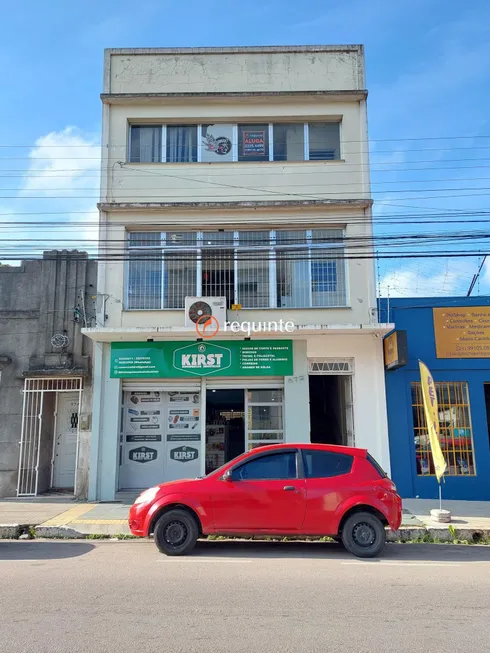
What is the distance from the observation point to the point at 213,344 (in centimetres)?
1298

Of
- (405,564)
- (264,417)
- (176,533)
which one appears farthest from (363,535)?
(264,417)

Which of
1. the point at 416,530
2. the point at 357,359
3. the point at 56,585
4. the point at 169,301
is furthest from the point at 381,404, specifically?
the point at 56,585

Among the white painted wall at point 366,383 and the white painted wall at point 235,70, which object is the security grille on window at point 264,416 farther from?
the white painted wall at point 235,70

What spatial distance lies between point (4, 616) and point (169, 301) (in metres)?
9.09

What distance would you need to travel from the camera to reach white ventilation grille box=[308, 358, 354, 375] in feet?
42.9

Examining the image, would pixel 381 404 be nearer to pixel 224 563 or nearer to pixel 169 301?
pixel 169 301

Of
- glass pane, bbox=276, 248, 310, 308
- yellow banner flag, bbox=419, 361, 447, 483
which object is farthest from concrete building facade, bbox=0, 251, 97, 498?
yellow banner flag, bbox=419, 361, 447, 483

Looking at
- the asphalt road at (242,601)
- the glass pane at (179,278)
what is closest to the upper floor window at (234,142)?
the glass pane at (179,278)

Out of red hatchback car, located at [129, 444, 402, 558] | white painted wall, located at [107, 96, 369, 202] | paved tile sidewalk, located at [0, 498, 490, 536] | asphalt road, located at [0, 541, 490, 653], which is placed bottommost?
asphalt road, located at [0, 541, 490, 653]

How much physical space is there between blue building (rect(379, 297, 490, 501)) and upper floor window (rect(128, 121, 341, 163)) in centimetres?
460

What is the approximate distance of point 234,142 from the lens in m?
14.2

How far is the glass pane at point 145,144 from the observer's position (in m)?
14.2

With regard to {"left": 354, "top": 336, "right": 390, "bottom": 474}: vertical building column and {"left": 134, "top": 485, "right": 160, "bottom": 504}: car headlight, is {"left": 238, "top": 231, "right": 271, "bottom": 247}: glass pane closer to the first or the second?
{"left": 354, "top": 336, "right": 390, "bottom": 474}: vertical building column

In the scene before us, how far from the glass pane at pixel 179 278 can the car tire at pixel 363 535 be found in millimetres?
7280
